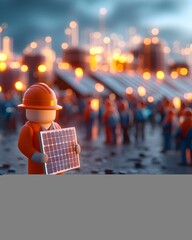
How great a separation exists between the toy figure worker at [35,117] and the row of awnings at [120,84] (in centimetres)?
1523

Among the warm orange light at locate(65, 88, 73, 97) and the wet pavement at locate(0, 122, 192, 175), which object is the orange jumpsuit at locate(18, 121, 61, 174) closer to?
the wet pavement at locate(0, 122, 192, 175)

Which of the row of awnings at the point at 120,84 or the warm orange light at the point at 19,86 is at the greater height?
the warm orange light at the point at 19,86

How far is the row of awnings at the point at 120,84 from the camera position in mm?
21688

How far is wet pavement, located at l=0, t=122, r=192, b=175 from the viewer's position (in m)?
8.28

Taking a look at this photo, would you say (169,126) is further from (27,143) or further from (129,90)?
(129,90)

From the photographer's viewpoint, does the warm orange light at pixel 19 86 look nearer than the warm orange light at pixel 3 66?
Yes

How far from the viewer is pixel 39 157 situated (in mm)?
5270

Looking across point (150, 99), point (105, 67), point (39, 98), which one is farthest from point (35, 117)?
point (105, 67)

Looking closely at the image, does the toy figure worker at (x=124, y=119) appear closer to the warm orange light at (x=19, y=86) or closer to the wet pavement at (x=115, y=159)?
the wet pavement at (x=115, y=159)

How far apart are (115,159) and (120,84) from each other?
14.0m

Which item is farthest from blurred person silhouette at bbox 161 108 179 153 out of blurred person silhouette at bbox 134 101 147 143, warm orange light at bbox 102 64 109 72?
warm orange light at bbox 102 64 109 72

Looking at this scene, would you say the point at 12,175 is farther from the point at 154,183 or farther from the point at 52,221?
the point at 52,221

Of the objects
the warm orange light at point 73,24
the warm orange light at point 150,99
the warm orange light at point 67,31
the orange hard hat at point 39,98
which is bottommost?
the warm orange light at point 150,99

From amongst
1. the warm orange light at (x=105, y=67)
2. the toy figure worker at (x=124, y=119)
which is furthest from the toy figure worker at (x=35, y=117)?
the warm orange light at (x=105, y=67)
